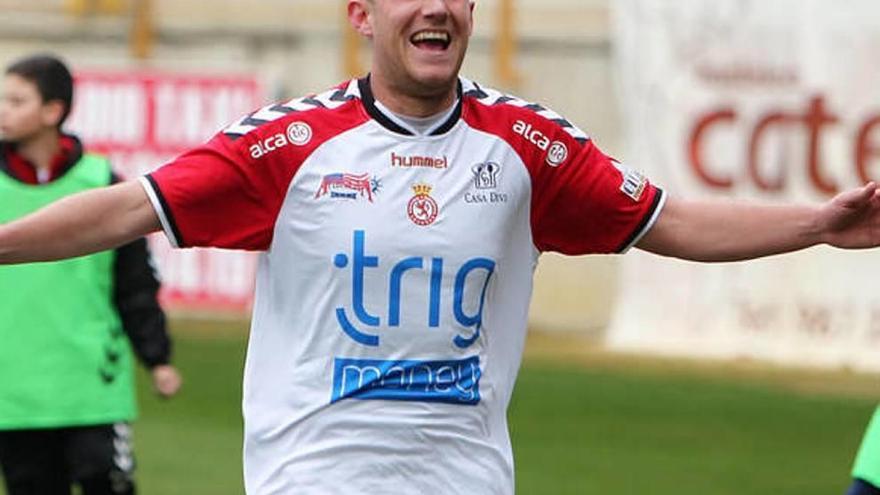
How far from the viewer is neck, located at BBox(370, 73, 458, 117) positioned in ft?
19.9

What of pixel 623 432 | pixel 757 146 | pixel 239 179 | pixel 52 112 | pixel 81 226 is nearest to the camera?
pixel 81 226

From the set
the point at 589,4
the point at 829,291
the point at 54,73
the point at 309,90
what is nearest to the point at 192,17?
the point at 309,90

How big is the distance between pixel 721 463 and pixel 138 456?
10.6 ft

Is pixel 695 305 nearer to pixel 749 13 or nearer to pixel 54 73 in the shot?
pixel 749 13

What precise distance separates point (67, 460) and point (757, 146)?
36.4 ft

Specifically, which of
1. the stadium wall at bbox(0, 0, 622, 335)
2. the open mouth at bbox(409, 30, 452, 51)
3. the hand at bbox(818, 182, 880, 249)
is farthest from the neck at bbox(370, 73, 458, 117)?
the stadium wall at bbox(0, 0, 622, 335)

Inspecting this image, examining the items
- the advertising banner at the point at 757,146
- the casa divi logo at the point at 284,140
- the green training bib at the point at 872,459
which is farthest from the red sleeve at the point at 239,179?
the advertising banner at the point at 757,146

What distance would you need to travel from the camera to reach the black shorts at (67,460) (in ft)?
31.7

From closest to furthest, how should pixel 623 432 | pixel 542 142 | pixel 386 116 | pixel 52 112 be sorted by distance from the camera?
1. pixel 386 116
2. pixel 542 142
3. pixel 52 112
4. pixel 623 432

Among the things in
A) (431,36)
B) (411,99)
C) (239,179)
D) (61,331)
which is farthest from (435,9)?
(61,331)

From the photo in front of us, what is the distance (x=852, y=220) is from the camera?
242 inches

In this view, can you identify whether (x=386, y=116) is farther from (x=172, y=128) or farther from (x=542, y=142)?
(x=172, y=128)

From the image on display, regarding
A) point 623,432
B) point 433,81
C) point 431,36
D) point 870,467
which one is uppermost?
point 431,36

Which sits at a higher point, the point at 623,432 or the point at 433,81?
the point at 433,81
